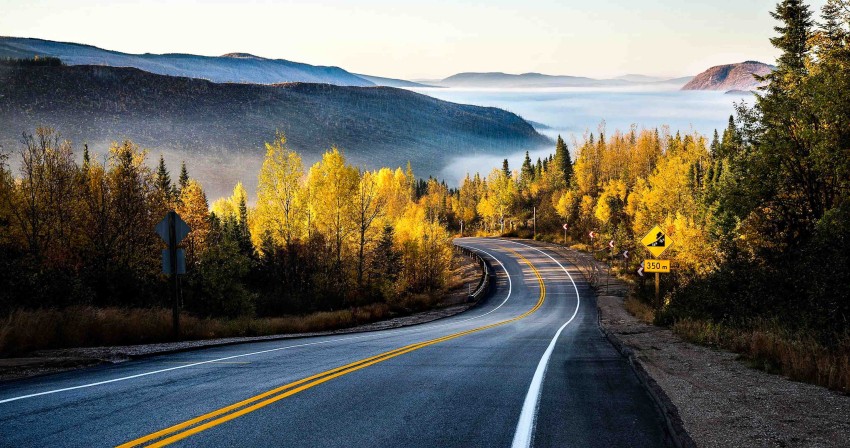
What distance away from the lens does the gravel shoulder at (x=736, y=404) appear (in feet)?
16.8

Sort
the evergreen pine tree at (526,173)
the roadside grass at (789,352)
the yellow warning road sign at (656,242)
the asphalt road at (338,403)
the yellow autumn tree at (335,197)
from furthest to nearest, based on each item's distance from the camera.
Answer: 1. the evergreen pine tree at (526,173)
2. the yellow autumn tree at (335,197)
3. the yellow warning road sign at (656,242)
4. the roadside grass at (789,352)
5. the asphalt road at (338,403)

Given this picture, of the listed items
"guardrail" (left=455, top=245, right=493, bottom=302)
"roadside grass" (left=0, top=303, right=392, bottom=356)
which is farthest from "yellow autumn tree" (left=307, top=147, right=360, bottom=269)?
"roadside grass" (left=0, top=303, right=392, bottom=356)

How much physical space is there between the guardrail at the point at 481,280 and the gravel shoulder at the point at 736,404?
40.4m

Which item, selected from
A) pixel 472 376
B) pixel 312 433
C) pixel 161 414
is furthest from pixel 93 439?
pixel 472 376

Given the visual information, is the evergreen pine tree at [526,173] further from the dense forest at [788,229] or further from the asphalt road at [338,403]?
the asphalt road at [338,403]

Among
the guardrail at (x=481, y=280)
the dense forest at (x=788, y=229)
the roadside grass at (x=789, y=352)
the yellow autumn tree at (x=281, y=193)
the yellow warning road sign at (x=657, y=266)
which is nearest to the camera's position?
the roadside grass at (x=789, y=352)

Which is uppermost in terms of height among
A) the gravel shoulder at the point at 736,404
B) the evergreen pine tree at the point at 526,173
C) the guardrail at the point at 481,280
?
the evergreen pine tree at the point at 526,173

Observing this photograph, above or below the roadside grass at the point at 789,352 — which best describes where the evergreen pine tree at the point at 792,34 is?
above

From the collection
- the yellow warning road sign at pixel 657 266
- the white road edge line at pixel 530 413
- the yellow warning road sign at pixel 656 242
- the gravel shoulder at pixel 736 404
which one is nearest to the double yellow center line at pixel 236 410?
the white road edge line at pixel 530 413

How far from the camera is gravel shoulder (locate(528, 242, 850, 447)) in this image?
5109mm

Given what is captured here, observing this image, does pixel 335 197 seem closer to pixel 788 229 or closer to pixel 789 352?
pixel 788 229

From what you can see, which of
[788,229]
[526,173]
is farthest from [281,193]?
[526,173]

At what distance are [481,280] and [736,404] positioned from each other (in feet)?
179

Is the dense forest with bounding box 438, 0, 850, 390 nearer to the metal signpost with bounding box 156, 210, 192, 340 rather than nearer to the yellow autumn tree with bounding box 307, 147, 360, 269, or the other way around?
the metal signpost with bounding box 156, 210, 192, 340
